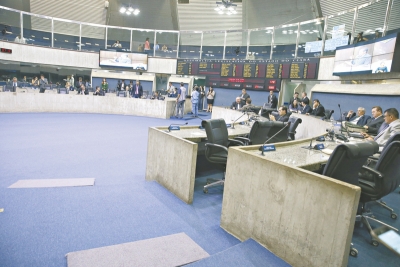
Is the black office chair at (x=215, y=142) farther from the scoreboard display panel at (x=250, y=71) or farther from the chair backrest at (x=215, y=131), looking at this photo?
the scoreboard display panel at (x=250, y=71)

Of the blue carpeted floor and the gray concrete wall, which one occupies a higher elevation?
the gray concrete wall

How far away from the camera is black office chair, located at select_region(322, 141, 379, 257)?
5.87ft

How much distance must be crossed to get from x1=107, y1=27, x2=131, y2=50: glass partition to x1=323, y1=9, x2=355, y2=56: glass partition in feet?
30.8

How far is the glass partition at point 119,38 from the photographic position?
A: 520 inches

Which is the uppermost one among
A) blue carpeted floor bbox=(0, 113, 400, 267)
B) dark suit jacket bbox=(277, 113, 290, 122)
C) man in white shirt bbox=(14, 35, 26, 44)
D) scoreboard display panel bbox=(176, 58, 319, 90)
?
man in white shirt bbox=(14, 35, 26, 44)

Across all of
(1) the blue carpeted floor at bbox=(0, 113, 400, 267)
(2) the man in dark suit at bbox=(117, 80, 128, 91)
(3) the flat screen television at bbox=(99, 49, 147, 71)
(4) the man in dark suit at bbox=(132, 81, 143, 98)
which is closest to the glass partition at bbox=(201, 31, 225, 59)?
(3) the flat screen television at bbox=(99, 49, 147, 71)

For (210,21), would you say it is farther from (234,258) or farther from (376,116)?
(234,258)

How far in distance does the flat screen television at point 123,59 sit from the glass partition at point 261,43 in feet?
17.8

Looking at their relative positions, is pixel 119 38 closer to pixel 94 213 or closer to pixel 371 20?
pixel 371 20

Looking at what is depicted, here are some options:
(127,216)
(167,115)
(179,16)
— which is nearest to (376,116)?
(127,216)

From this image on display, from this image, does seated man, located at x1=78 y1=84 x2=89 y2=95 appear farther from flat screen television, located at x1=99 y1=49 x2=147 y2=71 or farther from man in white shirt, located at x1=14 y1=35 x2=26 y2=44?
man in white shirt, located at x1=14 y1=35 x2=26 y2=44

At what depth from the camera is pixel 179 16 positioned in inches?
600

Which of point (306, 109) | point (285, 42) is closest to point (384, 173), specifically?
point (306, 109)

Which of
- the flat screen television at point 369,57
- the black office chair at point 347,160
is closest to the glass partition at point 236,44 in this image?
the flat screen television at point 369,57
